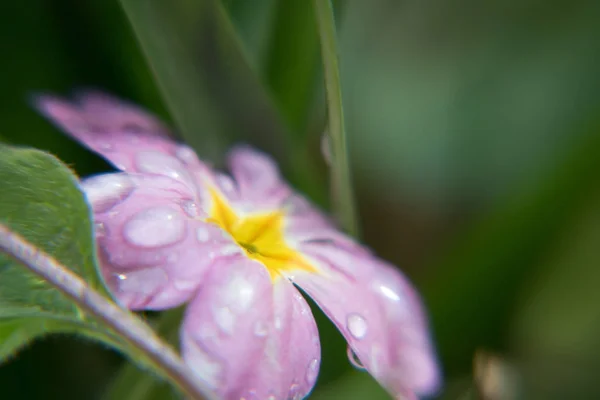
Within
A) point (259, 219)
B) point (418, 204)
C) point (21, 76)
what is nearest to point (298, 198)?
point (259, 219)

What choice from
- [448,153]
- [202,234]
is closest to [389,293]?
[202,234]

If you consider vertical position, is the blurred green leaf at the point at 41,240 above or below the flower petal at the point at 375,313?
above

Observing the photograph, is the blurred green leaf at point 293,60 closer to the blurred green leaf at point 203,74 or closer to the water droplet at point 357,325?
the blurred green leaf at point 203,74

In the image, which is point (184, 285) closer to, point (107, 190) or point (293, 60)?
point (107, 190)

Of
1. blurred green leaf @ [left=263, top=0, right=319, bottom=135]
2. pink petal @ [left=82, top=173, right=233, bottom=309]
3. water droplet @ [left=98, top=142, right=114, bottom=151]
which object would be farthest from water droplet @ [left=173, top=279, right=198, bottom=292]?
blurred green leaf @ [left=263, top=0, right=319, bottom=135]

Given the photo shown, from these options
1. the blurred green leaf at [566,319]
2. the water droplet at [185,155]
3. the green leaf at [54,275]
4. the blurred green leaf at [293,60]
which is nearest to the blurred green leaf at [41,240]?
the green leaf at [54,275]
